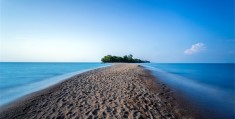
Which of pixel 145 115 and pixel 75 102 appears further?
pixel 75 102

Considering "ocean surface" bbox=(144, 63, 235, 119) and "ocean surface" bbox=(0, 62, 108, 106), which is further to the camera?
"ocean surface" bbox=(0, 62, 108, 106)

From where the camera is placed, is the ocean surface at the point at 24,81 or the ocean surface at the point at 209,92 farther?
the ocean surface at the point at 24,81

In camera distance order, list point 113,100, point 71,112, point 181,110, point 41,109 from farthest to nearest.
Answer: point 113,100 → point 181,110 → point 41,109 → point 71,112

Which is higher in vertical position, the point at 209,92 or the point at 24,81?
the point at 24,81

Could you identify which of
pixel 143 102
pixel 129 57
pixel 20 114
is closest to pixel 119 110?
pixel 143 102

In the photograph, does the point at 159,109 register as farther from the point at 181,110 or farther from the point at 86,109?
the point at 86,109

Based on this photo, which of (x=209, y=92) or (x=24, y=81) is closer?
(x=209, y=92)

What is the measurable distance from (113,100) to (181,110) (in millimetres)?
3710

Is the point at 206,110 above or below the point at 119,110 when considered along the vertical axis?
below

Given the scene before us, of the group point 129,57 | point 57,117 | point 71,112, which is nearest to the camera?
point 57,117

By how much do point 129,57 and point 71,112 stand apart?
5268 inches

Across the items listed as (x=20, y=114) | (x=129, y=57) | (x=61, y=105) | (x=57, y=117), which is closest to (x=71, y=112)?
(x=57, y=117)

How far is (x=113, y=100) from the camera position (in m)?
8.41

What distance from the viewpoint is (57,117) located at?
20.4 ft
